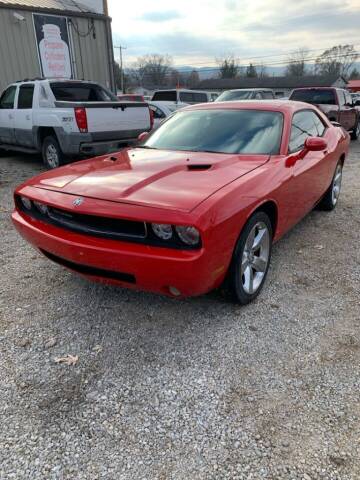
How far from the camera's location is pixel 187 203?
97.5 inches

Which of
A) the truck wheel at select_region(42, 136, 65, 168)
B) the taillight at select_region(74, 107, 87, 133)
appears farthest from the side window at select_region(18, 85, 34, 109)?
the taillight at select_region(74, 107, 87, 133)

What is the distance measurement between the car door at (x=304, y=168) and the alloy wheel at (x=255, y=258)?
0.58 meters

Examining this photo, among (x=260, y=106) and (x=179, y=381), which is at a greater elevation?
(x=260, y=106)

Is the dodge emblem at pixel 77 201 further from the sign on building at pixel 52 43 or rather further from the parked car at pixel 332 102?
the sign on building at pixel 52 43

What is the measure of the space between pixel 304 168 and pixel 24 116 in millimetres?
6733

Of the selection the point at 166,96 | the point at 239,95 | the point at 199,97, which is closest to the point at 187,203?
the point at 239,95

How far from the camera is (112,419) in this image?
84.8 inches

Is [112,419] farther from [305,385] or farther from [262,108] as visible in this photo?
[262,108]

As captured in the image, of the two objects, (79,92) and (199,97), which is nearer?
(79,92)

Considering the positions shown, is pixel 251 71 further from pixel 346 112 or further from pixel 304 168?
pixel 304 168

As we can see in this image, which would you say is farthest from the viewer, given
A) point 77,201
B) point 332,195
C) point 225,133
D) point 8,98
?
point 8,98

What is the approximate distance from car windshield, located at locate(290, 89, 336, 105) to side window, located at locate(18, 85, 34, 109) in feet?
27.1

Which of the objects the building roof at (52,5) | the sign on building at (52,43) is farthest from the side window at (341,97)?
the sign on building at (52,43)

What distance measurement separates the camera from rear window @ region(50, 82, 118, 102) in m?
8.29
